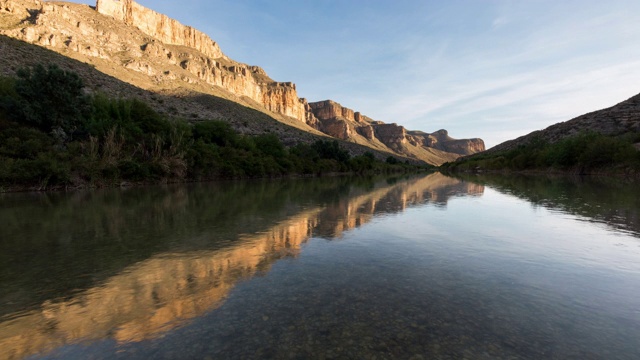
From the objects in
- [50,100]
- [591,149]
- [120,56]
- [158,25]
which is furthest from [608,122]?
[158,25]

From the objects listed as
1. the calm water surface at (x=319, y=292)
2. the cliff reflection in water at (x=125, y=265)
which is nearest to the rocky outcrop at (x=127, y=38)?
the cliff reflection in water at (x=125, y=265)

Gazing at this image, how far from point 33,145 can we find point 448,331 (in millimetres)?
38510

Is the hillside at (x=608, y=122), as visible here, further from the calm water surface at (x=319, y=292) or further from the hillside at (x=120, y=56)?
the hillside at (x=120, y=56)

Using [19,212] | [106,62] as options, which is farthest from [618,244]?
[106,62]

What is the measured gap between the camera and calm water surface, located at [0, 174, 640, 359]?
4.23m

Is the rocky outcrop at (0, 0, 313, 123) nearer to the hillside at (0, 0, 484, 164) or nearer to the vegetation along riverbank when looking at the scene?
the hillside at (0, 0, 484, 164)

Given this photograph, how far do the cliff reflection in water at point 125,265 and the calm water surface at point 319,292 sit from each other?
4 centimetres

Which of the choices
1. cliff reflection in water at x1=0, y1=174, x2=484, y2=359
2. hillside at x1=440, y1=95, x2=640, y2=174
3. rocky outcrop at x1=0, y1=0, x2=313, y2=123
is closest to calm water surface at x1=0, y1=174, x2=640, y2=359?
cliff reflection in water at x1=0, y1=174, x2=484, y2=359

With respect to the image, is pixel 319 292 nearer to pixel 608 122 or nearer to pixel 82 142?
pixel 82 142

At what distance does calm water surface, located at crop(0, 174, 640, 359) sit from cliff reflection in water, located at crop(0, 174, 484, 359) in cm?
4

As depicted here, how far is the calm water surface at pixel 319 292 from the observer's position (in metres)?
4.23

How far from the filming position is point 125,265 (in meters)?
7.81

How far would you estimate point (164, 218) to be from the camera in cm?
1480

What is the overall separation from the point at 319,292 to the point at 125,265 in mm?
5279
